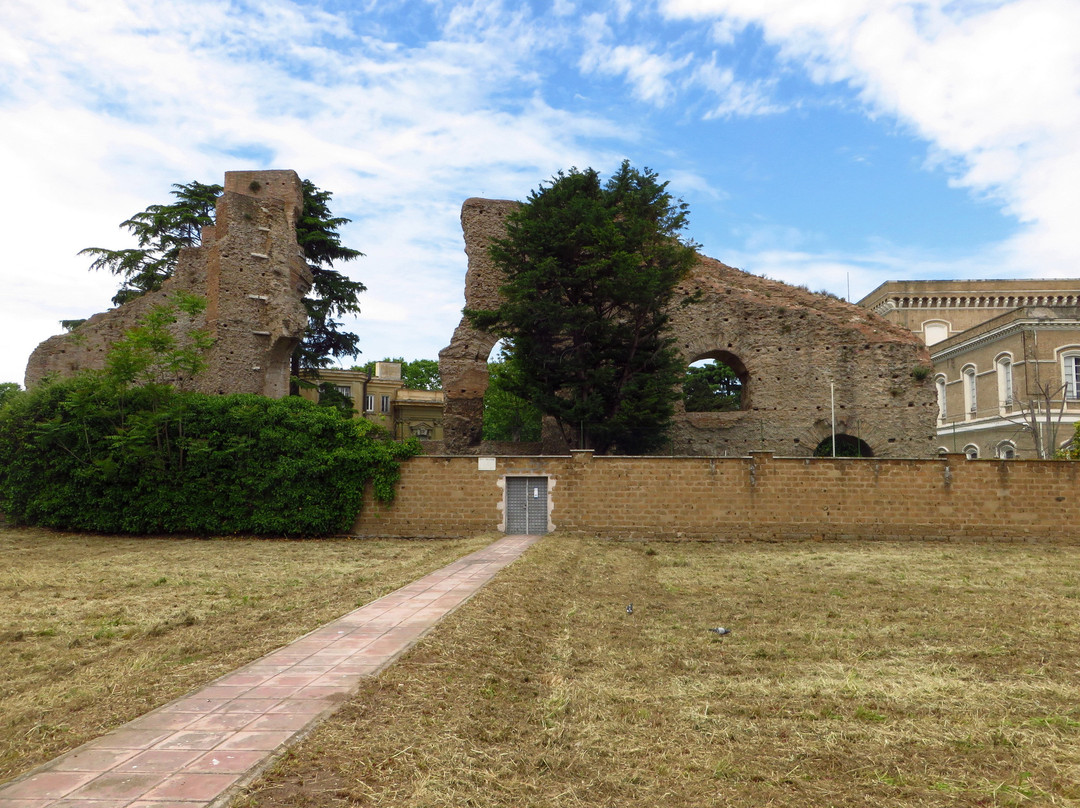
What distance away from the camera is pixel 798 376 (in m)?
23.1

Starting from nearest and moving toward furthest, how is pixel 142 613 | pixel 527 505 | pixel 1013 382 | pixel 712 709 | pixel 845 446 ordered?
pixel 712 709, pixel 142 613, pixel 527 505, pixel 845 446, pixel 1013 382

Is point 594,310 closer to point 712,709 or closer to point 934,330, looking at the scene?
point 712,709

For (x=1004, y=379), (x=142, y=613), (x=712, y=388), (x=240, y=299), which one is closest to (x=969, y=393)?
(x=1004, y=379)

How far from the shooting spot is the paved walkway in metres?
3.26

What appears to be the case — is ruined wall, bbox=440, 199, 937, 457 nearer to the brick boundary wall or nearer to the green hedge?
the brick boundary wall

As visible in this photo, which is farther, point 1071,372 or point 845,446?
point 1071,372

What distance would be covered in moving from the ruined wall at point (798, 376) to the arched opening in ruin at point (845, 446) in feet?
2.50

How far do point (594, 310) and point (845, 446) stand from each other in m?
10.7

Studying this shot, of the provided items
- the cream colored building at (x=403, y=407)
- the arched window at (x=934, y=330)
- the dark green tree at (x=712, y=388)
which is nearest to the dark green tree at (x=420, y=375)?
the cream colored building at (x=403, y=407)

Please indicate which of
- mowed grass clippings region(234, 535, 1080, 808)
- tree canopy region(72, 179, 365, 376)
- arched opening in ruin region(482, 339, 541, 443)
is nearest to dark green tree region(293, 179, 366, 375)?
tree canopy region(72, 179, 365, 376)

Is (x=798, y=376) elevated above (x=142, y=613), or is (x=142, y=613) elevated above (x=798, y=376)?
(x=798, y=376)

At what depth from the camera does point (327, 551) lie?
14.6 metres

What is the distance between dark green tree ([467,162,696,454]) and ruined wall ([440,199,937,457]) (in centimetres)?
269

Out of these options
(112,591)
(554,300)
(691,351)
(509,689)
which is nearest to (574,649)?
(509,689)
